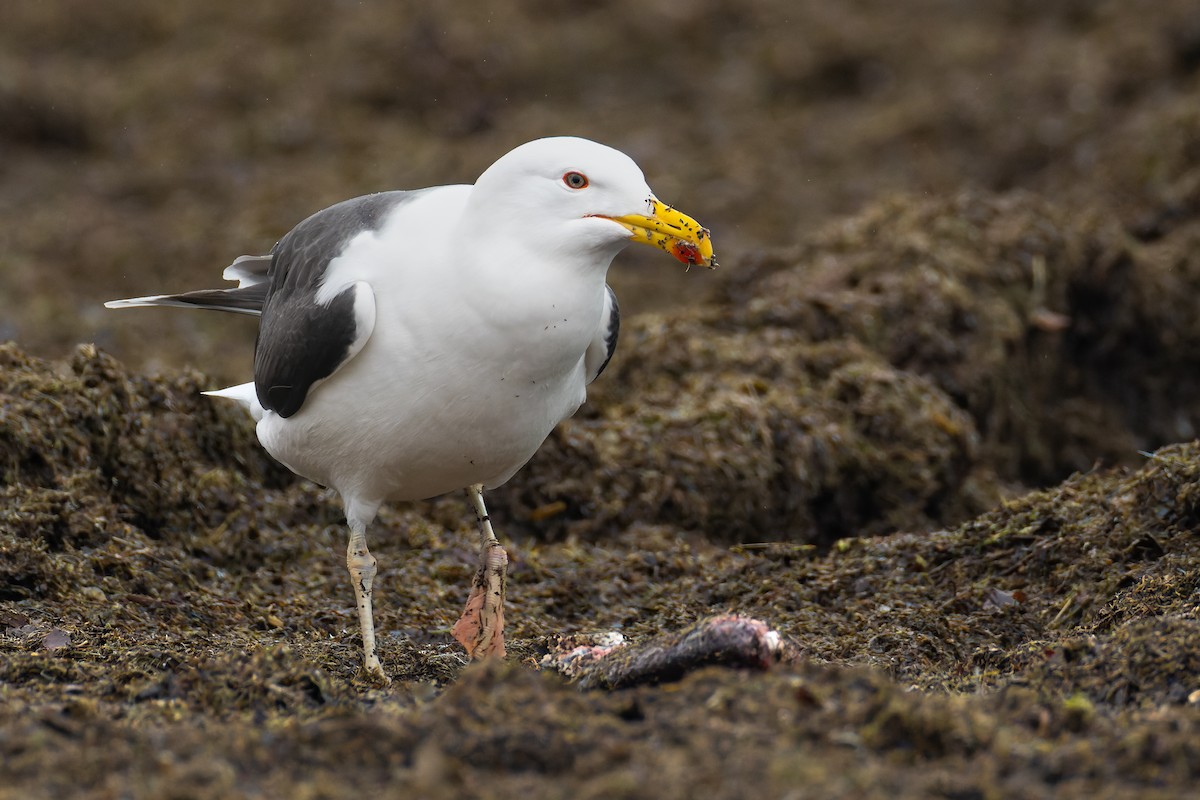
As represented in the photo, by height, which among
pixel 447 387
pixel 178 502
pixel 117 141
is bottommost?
pixel 178 502

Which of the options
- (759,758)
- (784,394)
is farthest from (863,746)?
(784,394)

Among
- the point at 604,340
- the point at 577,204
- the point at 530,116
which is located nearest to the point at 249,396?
the point at 604,340

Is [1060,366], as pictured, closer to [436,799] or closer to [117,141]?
[436,799]

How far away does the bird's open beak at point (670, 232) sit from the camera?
14.5 feet

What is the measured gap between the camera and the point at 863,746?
3.46m

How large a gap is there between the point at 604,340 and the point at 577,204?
0.82 metres

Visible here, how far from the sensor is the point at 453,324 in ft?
14.6

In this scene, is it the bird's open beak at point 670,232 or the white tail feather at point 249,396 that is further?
the white tail feather at point 249,396

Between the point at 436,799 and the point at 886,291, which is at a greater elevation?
the point at 886,291

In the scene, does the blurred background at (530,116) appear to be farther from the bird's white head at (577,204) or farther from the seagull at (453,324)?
the bird's white head at (577,204)

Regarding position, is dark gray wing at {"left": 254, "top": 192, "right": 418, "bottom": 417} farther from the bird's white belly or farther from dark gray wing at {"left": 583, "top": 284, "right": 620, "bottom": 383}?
dark gray wing at {"left": 583, "top": 284, "right": 620, "bottom": 383}

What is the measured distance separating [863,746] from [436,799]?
992 millimetres

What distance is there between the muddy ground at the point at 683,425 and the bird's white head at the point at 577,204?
1.29 meters

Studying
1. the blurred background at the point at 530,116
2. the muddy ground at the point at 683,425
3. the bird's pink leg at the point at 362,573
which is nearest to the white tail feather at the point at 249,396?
the bird's pink leg at the point at 362,573
